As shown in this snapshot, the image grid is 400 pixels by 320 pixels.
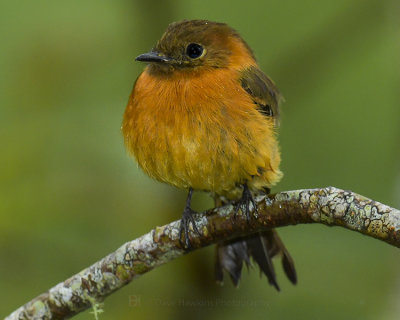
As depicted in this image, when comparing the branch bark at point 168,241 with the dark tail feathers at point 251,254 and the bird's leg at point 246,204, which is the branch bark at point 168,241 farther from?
the dark tail feathers at point 251,254

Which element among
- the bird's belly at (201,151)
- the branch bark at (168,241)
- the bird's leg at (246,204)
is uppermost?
the bird's belly at (201,151)

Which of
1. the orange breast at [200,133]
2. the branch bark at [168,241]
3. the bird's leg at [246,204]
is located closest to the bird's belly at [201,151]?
the orange breast at [200,133]

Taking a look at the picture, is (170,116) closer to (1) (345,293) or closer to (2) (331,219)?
(2) (331,219)

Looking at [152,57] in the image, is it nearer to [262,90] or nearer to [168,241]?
[262,90]

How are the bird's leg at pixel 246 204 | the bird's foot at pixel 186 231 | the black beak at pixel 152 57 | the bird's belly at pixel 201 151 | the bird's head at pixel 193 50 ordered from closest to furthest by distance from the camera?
the bird's leg at pixel 246 204, the bird's foot at pixel 186 231, the bird's belly at pixel 201 151, the black beak at pixel 152 57, the bird's head at pixel 193 50

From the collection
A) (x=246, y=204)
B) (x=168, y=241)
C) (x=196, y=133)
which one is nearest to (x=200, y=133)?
(x=196, y=133)

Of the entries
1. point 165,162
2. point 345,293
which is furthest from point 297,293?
point 165,162

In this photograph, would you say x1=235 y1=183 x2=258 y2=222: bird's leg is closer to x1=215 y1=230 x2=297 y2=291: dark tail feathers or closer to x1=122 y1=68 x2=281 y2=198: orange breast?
x1=122 y1=68 x2=281 y2=198: orange breast
